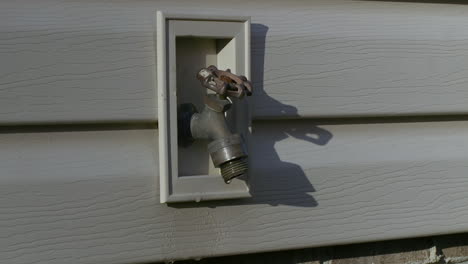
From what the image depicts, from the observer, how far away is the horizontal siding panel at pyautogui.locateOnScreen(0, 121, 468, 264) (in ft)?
5.03

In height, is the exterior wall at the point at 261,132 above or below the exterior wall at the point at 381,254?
above

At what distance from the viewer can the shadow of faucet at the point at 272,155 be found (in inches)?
67.1

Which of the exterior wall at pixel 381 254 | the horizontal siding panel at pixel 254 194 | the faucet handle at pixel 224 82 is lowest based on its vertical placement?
the exterior wall at pixel 381 254

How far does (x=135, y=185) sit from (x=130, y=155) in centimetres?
7

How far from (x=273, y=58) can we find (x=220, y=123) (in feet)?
0.80

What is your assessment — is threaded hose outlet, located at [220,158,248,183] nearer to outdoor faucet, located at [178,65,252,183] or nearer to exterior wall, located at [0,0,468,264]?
outdoor faucet, located at [178,65,252,183]

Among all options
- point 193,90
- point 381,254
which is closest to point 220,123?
point 193,90

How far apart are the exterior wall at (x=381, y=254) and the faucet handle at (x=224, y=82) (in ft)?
1.45

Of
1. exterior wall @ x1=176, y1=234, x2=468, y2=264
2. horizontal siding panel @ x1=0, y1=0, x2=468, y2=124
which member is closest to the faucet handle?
horizontal siding panel @ x1=0, y1=0, x2=468, y2=124

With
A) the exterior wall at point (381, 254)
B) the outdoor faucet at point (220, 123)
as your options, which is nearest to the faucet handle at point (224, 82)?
the outdoor faucet at point (220, 123)

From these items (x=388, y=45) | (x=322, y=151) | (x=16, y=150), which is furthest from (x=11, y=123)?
(x=388, y=45)

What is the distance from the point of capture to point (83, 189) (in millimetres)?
1562

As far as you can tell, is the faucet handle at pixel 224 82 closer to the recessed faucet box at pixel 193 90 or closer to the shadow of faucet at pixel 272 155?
the recessed faucet box at pixel 193 90

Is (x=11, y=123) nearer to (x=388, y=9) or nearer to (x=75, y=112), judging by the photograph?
(x=75, y=112)
